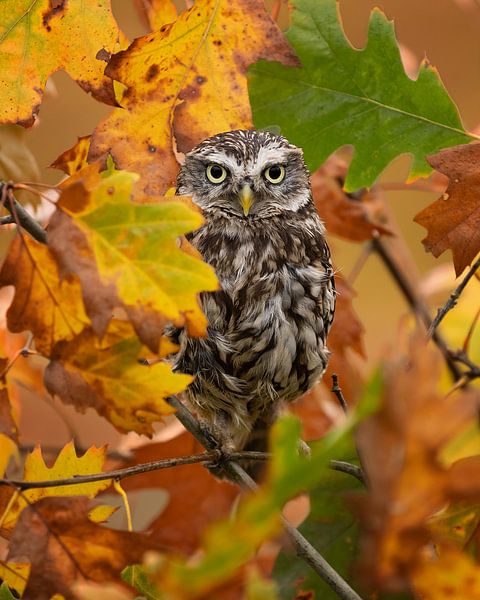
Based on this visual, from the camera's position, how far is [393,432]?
874 millimetres

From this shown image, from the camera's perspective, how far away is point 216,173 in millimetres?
2555

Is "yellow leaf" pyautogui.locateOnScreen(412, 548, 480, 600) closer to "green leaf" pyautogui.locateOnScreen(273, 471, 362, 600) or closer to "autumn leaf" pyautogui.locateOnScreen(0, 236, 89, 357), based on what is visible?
"autumn leaf" pyautogui.locateOnScreen(0, 236, 89, 357)

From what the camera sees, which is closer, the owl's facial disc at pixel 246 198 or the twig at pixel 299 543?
the twig at pixel 299 543

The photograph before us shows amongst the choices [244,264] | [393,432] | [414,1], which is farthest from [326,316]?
[414,1]

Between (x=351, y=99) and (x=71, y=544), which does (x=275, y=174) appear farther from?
(x=71, y=544)

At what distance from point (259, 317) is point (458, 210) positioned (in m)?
0.61

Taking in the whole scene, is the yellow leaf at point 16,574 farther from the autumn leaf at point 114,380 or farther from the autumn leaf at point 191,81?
the autumn leaf at point 191,81

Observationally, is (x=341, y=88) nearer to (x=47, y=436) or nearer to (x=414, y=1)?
(x=47, y=436)

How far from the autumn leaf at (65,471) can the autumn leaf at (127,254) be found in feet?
1.26

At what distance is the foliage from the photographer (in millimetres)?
889

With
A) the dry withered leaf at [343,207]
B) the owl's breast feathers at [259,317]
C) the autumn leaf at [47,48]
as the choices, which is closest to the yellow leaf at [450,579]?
the autumn leaf at [47,48]

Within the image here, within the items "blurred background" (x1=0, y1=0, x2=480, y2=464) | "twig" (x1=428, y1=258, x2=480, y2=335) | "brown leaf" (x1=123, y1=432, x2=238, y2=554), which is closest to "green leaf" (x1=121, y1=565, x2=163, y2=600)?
"twig" (x1=428, y1=258, x2=480, y2=335)

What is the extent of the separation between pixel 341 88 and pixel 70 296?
0.82m

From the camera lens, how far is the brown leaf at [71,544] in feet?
4.81
